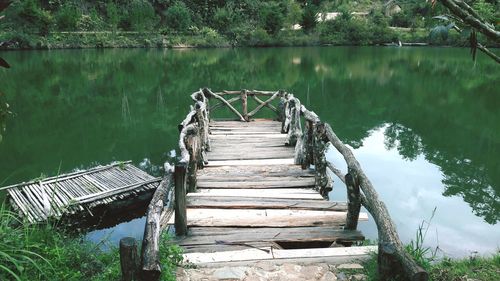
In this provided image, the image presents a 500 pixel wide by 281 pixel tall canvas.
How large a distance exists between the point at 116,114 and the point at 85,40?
31533mm

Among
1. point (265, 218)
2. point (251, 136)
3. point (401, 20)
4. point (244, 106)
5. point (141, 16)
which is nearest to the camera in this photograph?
point (265, 218)

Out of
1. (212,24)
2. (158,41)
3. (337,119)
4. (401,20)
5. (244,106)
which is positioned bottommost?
(337,119)

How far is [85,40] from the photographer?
1794 inches

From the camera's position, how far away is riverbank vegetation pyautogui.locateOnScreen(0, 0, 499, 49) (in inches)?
1847

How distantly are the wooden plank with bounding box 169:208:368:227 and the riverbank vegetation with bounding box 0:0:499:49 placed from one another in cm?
4463

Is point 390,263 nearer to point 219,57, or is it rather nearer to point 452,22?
point 452,22

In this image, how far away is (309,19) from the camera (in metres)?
54.5

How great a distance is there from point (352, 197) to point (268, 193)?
1.92m

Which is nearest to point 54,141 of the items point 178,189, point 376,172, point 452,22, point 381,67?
point 376,172

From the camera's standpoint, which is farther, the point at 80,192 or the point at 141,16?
the point at 141,16

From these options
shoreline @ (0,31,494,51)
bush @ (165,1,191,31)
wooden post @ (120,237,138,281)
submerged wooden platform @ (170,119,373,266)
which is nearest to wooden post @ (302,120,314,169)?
submerged wooden platform @ (170,119,373,266)

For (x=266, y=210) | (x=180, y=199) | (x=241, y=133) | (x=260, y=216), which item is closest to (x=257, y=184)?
(x=266, y=210)

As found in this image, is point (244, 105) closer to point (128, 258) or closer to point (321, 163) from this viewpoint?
point (321, 163)

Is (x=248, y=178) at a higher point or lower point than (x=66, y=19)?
lower
